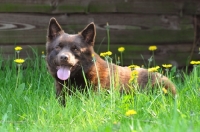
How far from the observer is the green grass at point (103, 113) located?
4629 millimetres

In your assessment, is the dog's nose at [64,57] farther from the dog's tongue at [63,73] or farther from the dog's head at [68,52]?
the dog's tongue at [63,73]

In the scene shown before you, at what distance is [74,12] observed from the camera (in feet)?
28.0

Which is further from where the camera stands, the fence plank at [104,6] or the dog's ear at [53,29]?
the fence plank at [104,6]

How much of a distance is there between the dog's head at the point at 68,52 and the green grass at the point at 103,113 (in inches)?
17.3

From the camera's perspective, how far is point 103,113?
5.15 m

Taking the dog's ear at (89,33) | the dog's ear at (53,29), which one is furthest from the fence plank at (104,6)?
the dog's ear at (89,33)

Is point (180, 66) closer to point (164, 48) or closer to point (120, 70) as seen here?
point (164, 48)

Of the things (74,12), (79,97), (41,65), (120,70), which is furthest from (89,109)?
(74,12)

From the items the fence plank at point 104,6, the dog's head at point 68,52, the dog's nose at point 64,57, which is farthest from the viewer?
the fence plank at point 104,6

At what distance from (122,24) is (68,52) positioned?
2.52 metres

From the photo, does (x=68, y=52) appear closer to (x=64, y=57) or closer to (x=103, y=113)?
(x=64, y=57)

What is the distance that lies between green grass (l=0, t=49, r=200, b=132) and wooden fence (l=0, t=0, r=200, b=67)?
7.22 feet

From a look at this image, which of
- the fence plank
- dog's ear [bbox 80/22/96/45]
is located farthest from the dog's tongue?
the fence plank

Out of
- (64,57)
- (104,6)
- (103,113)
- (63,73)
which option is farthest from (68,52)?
(104,6)
